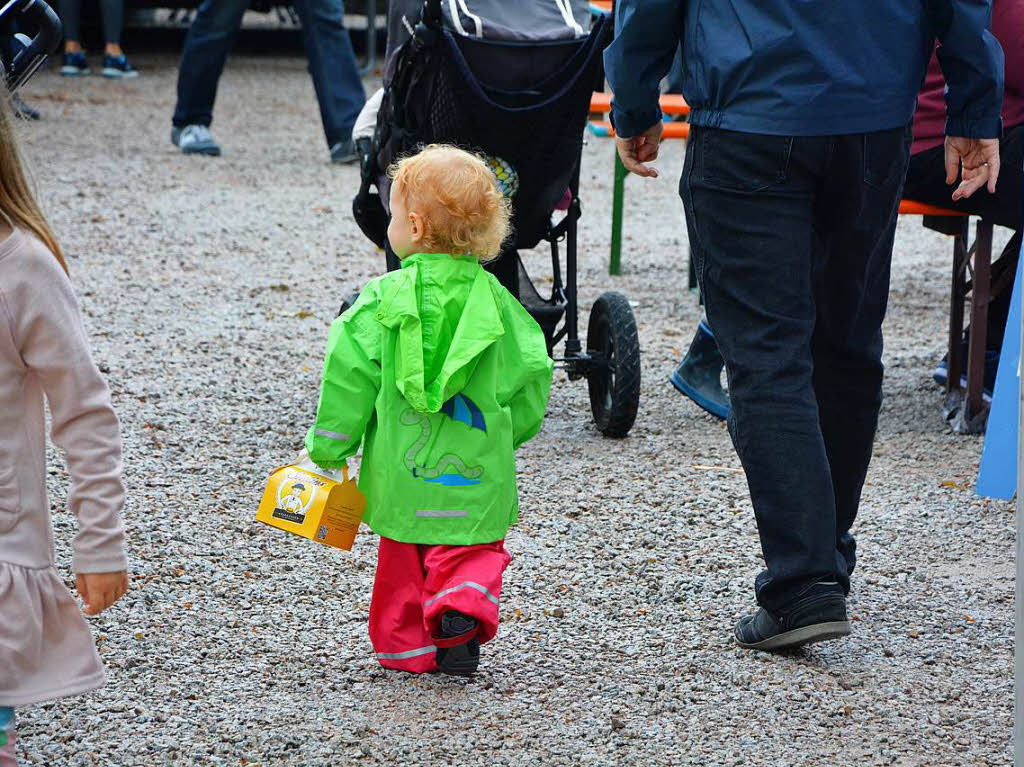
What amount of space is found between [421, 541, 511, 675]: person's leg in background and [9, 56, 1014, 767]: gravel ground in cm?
14

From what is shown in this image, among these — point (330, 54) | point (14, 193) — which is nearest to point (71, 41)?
point (330, 54)

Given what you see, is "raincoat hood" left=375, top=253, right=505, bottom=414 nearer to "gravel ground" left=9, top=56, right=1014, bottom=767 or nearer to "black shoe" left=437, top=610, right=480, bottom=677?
"black shoe" left=437, top=610, right=480, bottom=677

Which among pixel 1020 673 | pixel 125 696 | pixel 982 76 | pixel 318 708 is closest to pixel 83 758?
pixel 125 696

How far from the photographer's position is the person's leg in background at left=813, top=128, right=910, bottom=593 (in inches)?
116

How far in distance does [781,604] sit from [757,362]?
0.50 metres

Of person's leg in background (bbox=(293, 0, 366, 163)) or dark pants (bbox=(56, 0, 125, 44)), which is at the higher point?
person's leg in background (bbox=(293, 0, 366, 163))

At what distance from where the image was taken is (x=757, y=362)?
9.80ft

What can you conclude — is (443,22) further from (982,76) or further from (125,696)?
(125,696)

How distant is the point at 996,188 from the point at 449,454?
7.90 ft

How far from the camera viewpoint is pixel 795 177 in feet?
9.61

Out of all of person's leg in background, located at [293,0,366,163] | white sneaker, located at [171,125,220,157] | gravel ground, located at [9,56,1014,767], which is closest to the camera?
gravel ground, located at [9,56,1014,767]

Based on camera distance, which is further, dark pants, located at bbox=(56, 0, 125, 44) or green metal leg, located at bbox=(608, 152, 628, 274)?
dark pants, located at bbox=(56, 0, 125, 44)

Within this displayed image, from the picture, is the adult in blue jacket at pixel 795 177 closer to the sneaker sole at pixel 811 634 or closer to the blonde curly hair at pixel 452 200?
the sneaker sole at pixel 811 634

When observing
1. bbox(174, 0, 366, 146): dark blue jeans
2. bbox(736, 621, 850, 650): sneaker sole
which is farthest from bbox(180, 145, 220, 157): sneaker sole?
bbox(736, 621, 850, 650): sneaker sole
